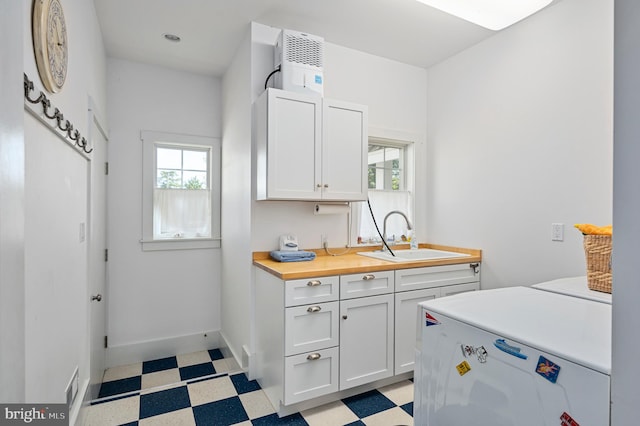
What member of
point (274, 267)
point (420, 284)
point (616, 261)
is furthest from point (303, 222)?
point (616, 261)

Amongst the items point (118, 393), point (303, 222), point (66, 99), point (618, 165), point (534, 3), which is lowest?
point (118, 393)

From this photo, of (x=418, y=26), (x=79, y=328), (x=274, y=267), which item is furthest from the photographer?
(x=418, y=26)

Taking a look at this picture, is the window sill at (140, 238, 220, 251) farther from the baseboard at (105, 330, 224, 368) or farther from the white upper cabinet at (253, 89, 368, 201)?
the white upper cabinet at (253, 89, 368, 201)

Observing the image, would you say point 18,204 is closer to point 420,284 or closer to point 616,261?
point 616,261

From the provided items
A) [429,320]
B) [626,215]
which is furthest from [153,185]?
[626,215]

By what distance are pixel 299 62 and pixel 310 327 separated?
187 cm

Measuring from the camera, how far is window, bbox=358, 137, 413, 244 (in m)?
3.07

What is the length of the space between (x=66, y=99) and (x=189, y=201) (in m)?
1.82

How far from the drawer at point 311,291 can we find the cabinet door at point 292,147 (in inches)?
24.4

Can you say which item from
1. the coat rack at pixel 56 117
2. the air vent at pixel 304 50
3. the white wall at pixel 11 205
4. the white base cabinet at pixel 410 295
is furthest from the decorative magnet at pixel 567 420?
the air vent at pixel 304 50

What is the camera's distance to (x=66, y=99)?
4.95 ft

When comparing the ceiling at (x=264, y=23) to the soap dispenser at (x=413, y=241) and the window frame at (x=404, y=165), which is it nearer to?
the window frame at (x=404, y=165)

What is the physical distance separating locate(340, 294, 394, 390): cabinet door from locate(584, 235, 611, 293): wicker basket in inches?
45.2

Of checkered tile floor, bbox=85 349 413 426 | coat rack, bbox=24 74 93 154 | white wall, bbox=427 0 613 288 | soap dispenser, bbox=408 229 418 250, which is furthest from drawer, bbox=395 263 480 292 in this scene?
coat rack, bbox=24 74 93 154
